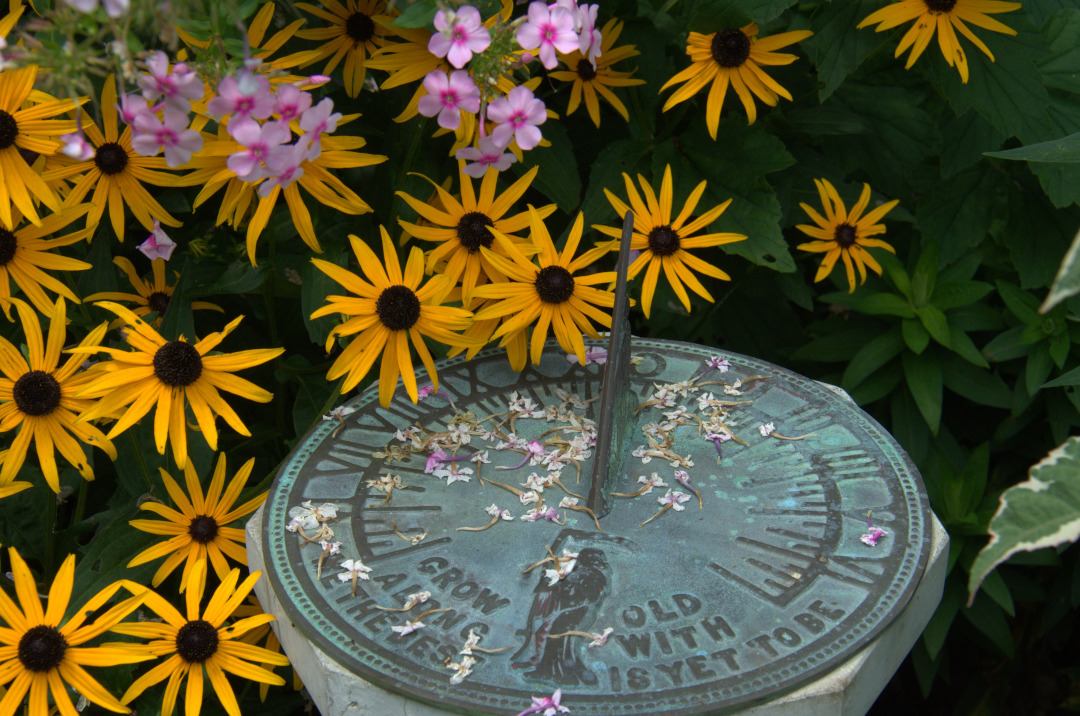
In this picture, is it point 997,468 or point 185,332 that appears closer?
point 185,332

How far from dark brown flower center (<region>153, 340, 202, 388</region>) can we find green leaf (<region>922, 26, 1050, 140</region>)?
1276 mm

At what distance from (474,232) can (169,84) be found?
0.56m

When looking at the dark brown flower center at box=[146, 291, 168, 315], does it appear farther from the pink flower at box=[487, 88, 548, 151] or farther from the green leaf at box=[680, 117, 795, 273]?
the green leaf at box=[680, 117, 795, 273]

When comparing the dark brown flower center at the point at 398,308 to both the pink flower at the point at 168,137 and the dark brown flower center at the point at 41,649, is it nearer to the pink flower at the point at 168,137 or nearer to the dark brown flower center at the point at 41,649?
the pink flower at the point at 168,137

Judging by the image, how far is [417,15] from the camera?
47.8 inches

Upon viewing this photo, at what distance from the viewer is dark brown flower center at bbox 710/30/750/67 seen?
157 cm

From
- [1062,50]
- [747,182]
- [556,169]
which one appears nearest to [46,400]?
[556,169]

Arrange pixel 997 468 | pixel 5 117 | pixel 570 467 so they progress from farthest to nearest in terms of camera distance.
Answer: pixel 997 468 → pixel 570 467 → pixel 5 117

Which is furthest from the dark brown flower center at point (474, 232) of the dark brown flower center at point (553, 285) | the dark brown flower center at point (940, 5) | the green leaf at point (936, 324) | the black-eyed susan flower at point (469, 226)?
the green leaf at point (936, 324)

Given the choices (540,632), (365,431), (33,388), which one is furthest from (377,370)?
(540,632)

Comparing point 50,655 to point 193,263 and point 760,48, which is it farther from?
point 760,48

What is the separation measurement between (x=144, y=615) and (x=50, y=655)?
34 centimetres

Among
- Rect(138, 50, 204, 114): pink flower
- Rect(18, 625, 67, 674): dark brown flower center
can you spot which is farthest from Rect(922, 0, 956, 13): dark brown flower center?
Rect(18, 625, 67, 674): dark brown flower center

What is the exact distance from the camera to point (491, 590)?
1.22m
